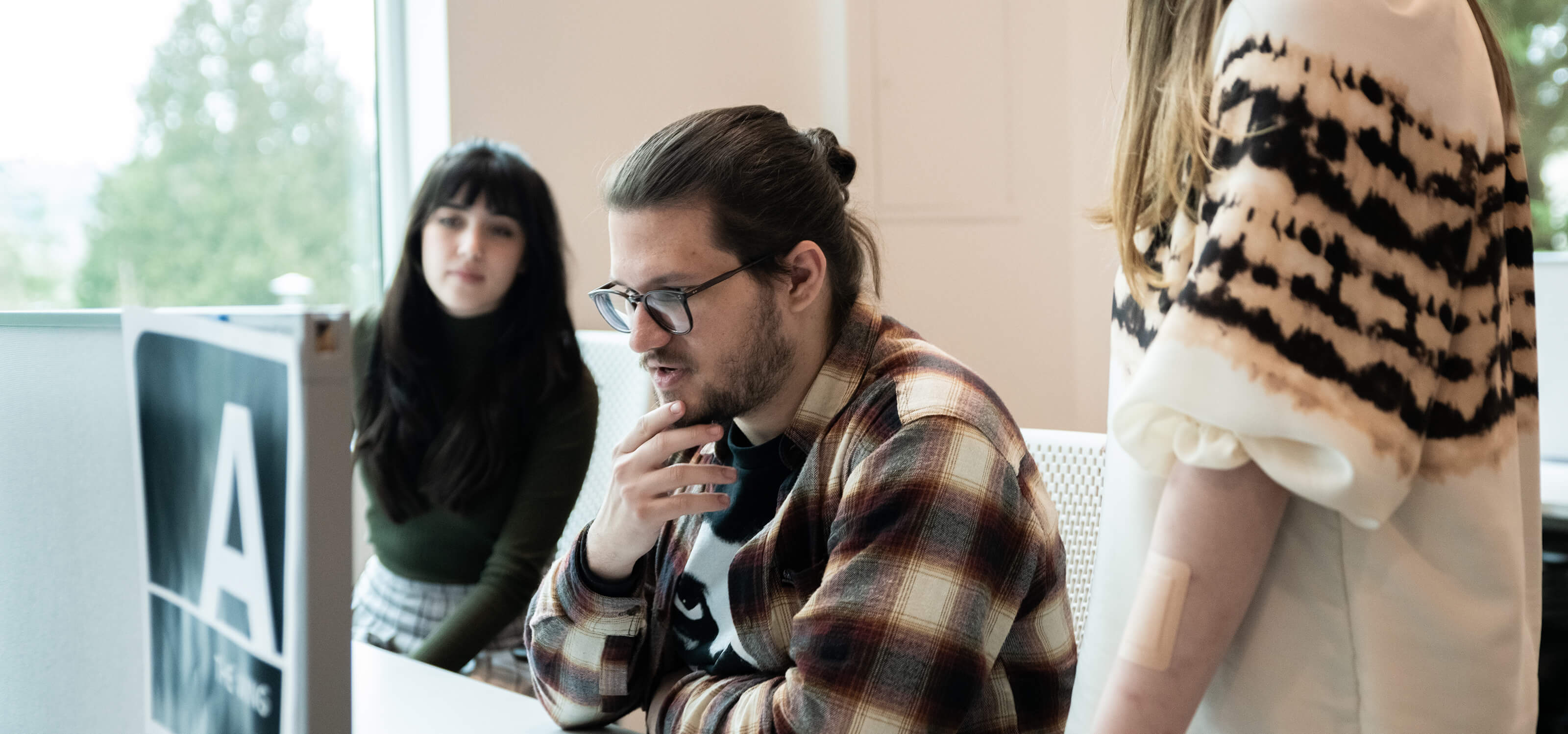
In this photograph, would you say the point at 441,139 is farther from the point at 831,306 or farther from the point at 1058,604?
the point at 1058,604

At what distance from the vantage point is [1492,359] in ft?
2.32

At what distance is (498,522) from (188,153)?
3.70 feet

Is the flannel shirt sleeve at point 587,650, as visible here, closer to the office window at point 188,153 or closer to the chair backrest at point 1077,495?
the chair backrest at point 1077,495

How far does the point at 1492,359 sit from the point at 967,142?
116 inches

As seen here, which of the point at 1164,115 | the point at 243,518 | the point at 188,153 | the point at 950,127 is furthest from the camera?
the point at 950,127

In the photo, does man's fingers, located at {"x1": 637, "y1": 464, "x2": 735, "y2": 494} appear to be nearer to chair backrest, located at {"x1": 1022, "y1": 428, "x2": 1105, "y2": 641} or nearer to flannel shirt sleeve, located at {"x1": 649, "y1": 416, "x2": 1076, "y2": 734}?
flannel shirt sleeve, located at {"x1": 649, "y1": 416, "x2": 1076, "y2": 734}

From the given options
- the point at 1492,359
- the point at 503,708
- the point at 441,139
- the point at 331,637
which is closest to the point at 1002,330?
the point at 441,139

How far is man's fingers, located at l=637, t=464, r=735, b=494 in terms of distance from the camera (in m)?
1.11

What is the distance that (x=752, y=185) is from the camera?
1.18 meters

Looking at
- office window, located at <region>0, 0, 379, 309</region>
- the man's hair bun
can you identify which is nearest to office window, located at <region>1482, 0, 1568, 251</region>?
the man's hair bun

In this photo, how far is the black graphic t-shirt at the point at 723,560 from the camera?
1135 mm

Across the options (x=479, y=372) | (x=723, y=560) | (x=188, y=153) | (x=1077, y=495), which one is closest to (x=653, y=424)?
(x=723, y=560)

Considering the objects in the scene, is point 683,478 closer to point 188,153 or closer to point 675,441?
point 675,441

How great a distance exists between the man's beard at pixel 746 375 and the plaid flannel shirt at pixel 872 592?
0.05 m
